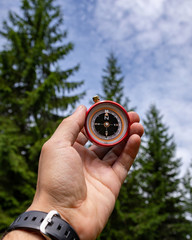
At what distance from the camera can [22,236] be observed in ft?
4.85

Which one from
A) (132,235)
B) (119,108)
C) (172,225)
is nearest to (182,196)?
(172,225)

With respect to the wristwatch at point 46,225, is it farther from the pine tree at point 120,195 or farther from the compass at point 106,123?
the pine tree at point 120,195

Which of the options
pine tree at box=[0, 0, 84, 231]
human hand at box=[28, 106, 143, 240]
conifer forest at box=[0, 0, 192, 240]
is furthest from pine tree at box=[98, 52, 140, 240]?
human hand at box=[28, 106, 143, 240]

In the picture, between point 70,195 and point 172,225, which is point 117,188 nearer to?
point 70,195

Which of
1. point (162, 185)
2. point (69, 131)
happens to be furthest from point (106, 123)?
point (162, 185)

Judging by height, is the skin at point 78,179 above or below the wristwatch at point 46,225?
above

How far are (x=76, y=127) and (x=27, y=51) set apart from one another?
7.74 m

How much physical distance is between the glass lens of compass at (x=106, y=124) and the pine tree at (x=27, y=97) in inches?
162

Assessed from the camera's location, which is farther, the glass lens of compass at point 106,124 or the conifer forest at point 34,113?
the conifer forest at point 34,113

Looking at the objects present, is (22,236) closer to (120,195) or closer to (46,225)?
(46,225)

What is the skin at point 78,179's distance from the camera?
181 centimetres

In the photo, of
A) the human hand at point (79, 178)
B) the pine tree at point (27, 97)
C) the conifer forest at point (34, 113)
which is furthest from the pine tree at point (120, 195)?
the human hand at point (79, 178)

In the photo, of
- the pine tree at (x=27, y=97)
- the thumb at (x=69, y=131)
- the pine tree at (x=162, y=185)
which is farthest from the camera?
the pine tree at (x=162, y=185)

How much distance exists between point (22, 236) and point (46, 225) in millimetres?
186
